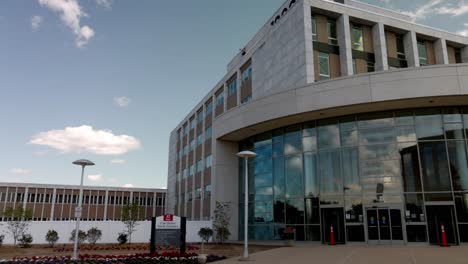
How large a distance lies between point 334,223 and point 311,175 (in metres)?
3.29

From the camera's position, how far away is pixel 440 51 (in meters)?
37.3

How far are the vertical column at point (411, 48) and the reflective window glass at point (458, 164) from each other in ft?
45.1

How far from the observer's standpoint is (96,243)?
1251 inches

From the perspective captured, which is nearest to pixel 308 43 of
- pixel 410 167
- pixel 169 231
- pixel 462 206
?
pixel 410 167

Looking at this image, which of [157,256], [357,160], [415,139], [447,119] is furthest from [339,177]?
[157,256]

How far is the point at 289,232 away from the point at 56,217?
55.6m

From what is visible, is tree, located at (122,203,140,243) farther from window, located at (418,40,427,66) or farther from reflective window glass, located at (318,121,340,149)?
window, located at (418,40,427,66)

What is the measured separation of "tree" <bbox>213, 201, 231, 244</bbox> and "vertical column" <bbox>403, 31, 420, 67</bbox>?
1958 cm

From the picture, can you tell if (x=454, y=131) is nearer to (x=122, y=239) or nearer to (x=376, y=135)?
(x=376, y=135)

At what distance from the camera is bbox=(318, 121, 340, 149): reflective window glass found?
2514 centimetres

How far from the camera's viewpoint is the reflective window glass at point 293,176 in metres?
26.6

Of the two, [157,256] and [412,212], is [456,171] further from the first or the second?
[157,256]

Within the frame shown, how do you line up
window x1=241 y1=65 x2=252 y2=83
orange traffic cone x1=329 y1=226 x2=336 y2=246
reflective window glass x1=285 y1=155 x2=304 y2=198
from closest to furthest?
orange traffic cone x1=329 y1=226 x2=336 y2=246 → reflective window glass x1=285 y1=155 x2=304 y2=198 → window x1=241 y1=65 x2=252 y2=83

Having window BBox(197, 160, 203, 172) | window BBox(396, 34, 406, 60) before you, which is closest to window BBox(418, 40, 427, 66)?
window BBox(396, 34, 406, 60)
